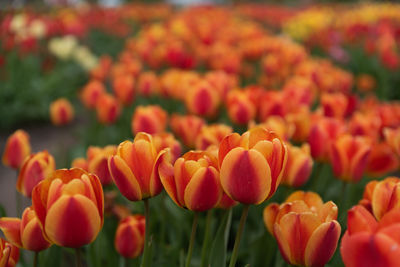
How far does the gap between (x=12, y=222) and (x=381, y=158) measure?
1.14 meters

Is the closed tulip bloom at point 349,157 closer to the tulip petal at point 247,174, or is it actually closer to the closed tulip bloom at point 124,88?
the tulip petal at point 247,174

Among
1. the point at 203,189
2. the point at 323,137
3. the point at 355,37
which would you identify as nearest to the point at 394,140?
the point at 323,137

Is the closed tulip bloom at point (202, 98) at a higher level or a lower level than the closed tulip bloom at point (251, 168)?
lower

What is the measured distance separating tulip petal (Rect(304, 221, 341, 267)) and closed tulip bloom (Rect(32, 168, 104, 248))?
0.40 m

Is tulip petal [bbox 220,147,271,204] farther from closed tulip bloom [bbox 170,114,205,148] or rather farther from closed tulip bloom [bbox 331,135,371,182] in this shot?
closed tulip bloom [bbox 170,114,205,148]

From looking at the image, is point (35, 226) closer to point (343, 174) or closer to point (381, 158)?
point (343, 174)

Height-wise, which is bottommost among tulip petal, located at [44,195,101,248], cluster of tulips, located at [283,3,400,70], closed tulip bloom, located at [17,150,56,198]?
cluster of tulips, located at [283,3,400,70]

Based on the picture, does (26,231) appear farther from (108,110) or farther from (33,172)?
(108,110)

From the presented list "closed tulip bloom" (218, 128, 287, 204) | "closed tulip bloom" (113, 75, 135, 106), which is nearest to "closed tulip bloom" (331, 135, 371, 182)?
"closed tulip bloom" (218, 128, 287, 204)

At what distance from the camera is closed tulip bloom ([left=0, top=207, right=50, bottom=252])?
0.86 m

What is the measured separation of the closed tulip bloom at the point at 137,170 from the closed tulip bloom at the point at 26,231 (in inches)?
7.2

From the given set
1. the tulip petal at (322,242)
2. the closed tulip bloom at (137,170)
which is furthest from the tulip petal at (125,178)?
the tulip petal at (322,242)

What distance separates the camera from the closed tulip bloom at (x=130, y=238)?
3.61 feet

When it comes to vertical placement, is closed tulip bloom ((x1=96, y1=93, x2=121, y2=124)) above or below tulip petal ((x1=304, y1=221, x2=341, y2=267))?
below
